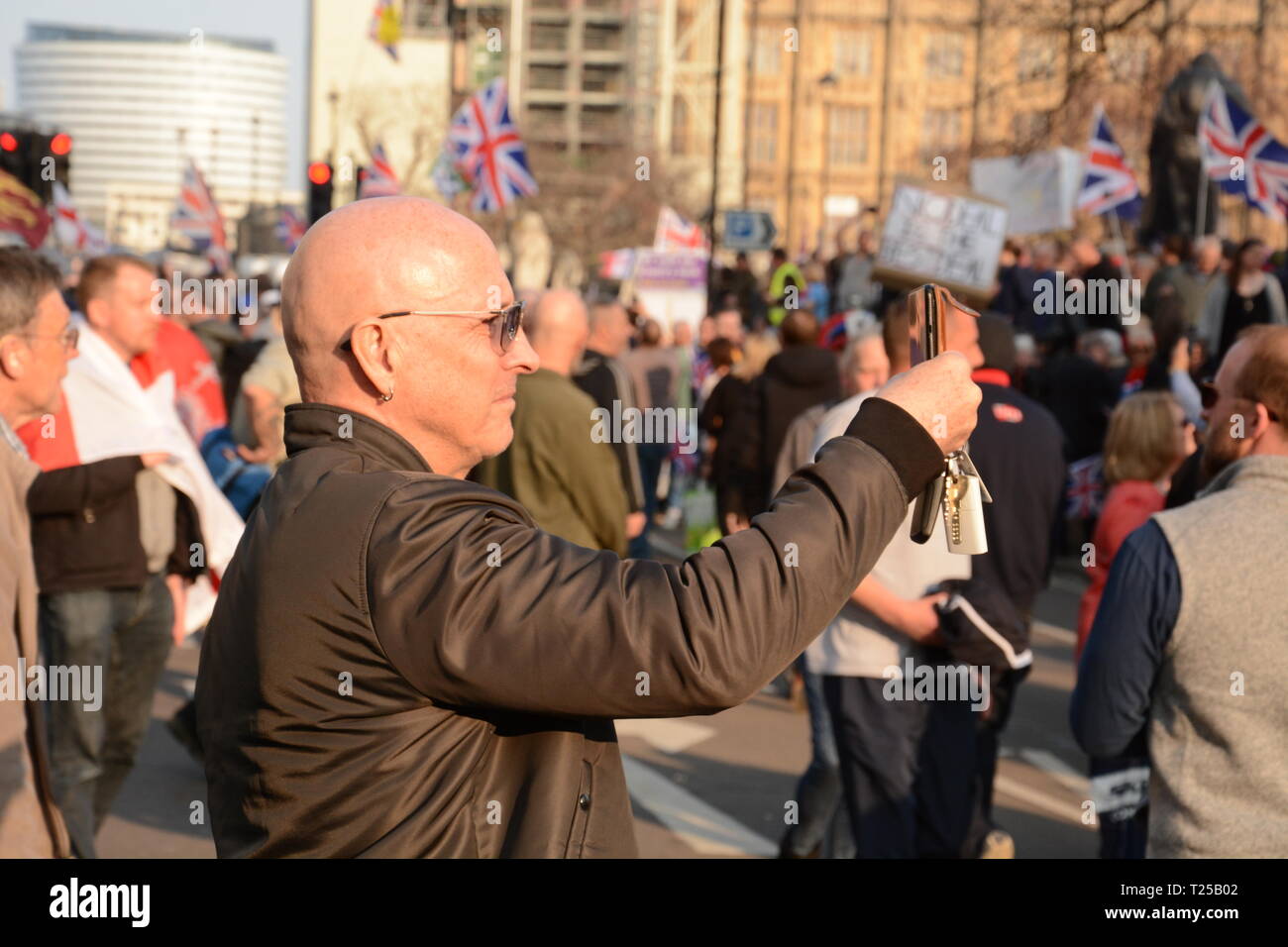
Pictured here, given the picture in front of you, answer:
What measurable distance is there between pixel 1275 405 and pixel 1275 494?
19 cm

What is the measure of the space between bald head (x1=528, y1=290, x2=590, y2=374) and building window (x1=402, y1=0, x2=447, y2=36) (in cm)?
8989

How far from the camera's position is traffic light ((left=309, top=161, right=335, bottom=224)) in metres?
12.7

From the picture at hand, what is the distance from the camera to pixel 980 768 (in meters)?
5.89

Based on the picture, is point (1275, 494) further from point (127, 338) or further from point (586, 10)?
point (586, 10)

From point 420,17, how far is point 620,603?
9708 cm

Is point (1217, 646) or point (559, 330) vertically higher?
point (559, 330)

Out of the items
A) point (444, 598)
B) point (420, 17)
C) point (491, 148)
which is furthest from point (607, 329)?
point (420, 17)

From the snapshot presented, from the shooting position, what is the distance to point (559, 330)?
23.1 feet

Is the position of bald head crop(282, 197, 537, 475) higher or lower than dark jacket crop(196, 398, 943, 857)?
higher

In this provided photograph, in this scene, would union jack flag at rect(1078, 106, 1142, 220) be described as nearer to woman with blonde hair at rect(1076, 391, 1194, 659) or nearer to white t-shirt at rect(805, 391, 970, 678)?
woman with blonde hair at rect(1076, 391, 1194, 659)

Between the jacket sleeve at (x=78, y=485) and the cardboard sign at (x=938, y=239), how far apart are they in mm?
7557

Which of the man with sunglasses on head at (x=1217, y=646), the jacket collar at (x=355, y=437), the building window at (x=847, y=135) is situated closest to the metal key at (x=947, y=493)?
the jacket collar at (x=355, y=437)

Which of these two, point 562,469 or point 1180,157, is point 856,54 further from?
point 562,469

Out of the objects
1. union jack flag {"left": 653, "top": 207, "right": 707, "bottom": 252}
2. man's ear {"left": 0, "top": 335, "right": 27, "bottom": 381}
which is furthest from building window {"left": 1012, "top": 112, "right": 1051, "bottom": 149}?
man's ear {"left": 0, "top": 335, "right": 27, "bottom": 381}
